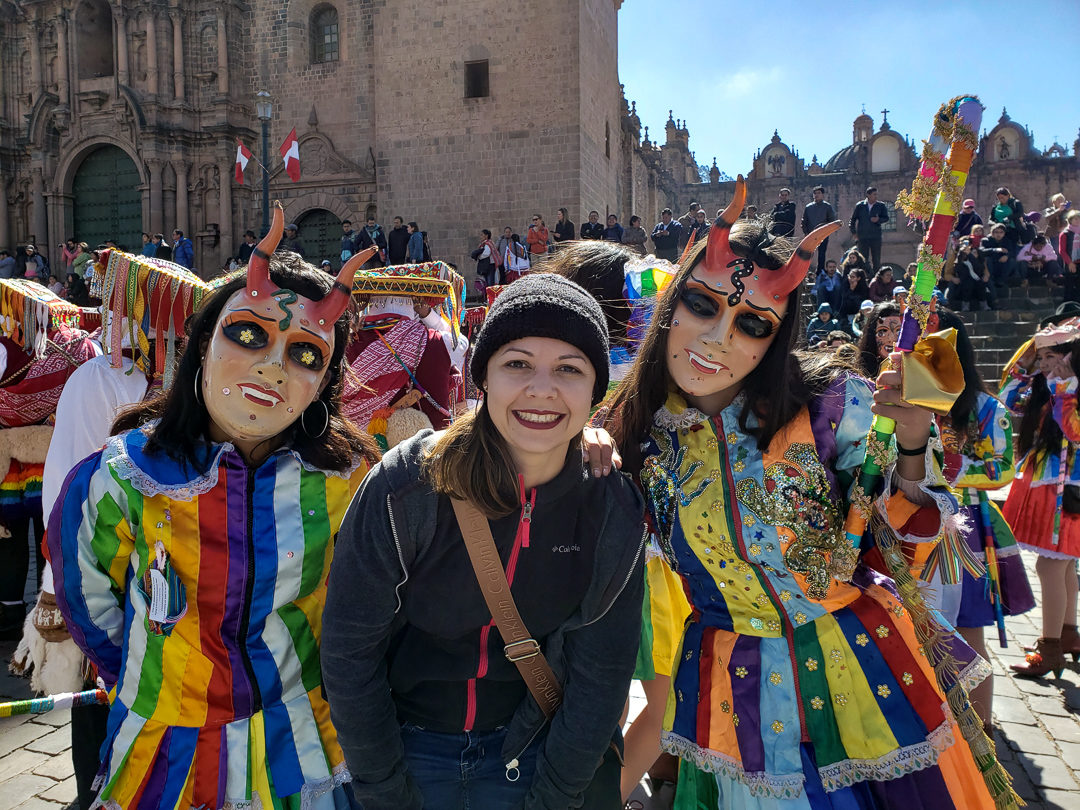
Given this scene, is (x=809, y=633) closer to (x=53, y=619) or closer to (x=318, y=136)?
(x=53, y=619)

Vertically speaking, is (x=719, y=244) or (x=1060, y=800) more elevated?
(x=719, y=244)

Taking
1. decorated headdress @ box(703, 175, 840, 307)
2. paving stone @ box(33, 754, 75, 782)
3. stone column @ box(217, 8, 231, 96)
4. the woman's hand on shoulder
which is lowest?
paving stone @ box(33, 754, 75, 782)

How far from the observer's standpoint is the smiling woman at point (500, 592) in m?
1.71

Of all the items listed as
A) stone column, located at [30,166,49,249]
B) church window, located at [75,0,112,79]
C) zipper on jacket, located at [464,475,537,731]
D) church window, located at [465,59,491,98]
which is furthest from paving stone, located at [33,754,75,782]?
church window, located at [75,0,112,79]

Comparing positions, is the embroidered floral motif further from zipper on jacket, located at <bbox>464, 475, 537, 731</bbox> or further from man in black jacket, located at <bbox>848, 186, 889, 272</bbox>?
Answer: man in black jacket, located at <bbox>848, 186, 889, 272</bbox>

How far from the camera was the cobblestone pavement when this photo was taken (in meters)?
3.25

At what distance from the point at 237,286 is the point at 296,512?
0.69 meters

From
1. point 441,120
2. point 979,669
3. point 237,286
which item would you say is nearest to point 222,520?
point 237,286

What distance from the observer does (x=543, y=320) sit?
1757 mm

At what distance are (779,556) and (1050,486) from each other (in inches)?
142

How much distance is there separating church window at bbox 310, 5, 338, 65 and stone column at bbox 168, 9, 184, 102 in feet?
12.3

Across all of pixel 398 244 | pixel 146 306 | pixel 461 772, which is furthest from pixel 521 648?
pixel 398 244

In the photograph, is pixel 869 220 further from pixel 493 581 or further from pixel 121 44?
pixel 121 44

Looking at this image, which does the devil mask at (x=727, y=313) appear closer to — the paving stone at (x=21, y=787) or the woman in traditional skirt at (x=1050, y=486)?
the paving stone at (x=21, y=787)
